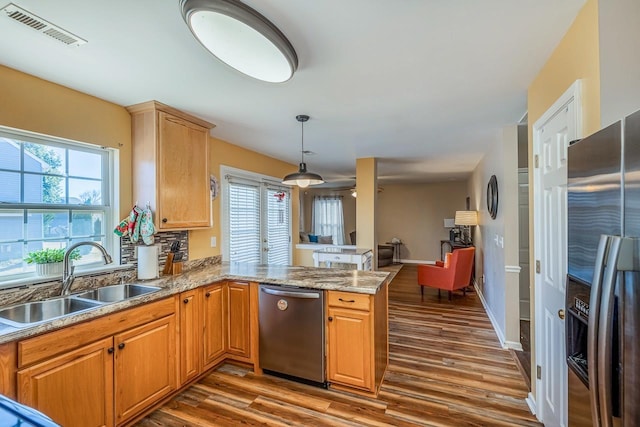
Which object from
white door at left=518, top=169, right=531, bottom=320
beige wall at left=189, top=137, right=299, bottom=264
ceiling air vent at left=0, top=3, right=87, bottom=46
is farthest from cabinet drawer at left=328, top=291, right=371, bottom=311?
white door at left=518, top=169, right=531, bottom=320

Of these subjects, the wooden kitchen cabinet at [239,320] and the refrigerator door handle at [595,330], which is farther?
the wooden kitchen cabinet at [239,320]

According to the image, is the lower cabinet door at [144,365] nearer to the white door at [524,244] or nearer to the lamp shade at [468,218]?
the white door at [524,244]

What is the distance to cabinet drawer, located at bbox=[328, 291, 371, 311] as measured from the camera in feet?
7.54

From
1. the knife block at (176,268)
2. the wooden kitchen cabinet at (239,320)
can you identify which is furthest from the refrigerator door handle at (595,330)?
the knife block at (176,268)

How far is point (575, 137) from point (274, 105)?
6.85ft

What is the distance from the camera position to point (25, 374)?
4.85 feet

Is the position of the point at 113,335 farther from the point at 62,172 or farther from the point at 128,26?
the point at 128,26

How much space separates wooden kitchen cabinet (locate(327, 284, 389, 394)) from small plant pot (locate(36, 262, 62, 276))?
197 cm

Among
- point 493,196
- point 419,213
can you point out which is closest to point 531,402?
point 493,196

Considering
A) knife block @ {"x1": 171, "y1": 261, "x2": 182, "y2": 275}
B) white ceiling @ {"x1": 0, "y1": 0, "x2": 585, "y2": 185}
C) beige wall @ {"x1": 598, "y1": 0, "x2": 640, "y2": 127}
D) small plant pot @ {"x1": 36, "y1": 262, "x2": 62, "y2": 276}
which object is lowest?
knife block @ {"x1": 171, "y1": 261, "x2": 182, "y2": 275}

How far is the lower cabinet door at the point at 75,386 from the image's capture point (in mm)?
1515

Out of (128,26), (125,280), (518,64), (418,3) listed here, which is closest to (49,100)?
(128,26)

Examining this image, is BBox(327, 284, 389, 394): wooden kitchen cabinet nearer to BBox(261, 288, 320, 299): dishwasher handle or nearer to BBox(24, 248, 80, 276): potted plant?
BBox(261, 288, 320, 299): dishwasher handle

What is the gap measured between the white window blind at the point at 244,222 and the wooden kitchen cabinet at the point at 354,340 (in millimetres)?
2036
